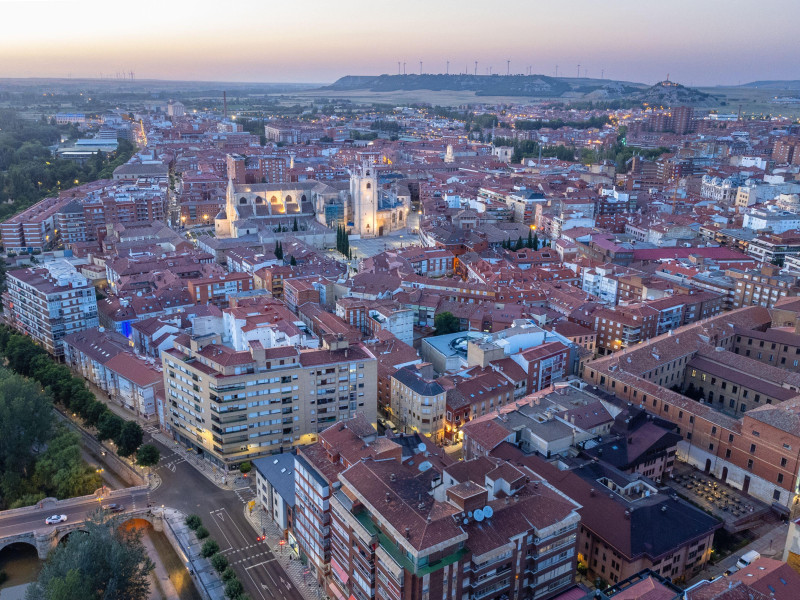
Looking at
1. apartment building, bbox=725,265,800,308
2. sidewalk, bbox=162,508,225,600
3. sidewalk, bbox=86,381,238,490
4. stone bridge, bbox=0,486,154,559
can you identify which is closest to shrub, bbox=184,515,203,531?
sidewalk, bbox=162,508,225,600

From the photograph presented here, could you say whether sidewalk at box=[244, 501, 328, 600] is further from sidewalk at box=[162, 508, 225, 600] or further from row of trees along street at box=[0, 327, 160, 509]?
row of trees along street at box=[0, 327, 160, 509]

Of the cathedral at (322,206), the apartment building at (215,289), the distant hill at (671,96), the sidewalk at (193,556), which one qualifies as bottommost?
the sidewalk at (193,556)

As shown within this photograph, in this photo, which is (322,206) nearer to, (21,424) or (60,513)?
(21,424)

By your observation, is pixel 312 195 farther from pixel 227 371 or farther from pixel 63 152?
pixel 63 152

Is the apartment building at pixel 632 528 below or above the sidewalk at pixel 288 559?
above

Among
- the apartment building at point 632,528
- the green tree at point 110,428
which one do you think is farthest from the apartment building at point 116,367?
the apartment building at point 632,528

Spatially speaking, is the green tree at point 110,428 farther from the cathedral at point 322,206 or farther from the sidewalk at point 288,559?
the cathedral at point 322,206

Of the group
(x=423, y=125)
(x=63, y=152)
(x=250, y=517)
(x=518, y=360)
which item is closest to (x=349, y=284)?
(x=518, y=360)
